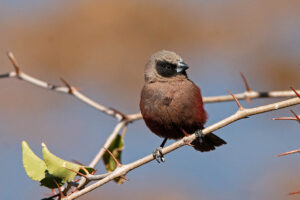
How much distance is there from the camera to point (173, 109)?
15.9 feet

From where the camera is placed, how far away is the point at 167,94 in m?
4.97

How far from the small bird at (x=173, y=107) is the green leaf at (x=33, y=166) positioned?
1363 millimetres

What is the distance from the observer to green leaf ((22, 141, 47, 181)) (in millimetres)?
3596

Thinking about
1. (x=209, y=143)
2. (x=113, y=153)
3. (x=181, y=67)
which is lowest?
(x=209, y=143)

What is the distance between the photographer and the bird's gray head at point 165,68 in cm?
536

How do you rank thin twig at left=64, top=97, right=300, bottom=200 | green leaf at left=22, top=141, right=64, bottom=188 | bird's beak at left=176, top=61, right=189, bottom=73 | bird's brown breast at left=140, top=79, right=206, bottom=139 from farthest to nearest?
bird's beak at left=176, top=61, right=189, bottom=73 < bird's brown breast at left=140, top=79, right=206, bottom=139 < green leaf at left=22, top=141, right=64, bottom=188 < thin twig at left=64, top=97, right=300, bottom=200

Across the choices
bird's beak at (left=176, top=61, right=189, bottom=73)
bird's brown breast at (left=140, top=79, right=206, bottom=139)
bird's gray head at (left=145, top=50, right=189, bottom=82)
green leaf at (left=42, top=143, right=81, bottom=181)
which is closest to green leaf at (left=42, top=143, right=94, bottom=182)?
green leaf at (left=42, top=143, right=81, bottom=181)

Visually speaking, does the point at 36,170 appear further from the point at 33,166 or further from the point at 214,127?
the point at 214,127

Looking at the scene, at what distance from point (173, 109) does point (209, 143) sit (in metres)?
0.84

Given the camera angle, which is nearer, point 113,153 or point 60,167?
point 60,167

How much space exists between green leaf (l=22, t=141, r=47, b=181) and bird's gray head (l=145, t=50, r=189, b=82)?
6.81 feet

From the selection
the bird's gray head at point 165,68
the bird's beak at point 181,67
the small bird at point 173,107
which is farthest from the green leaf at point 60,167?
the bird's beak at point 181,67

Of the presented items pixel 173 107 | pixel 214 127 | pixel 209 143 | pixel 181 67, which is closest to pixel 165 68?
pixel 181 67

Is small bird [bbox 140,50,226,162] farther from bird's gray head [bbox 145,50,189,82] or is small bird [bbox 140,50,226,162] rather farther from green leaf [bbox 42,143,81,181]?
green leaf [bbox 42,143,81,181]
